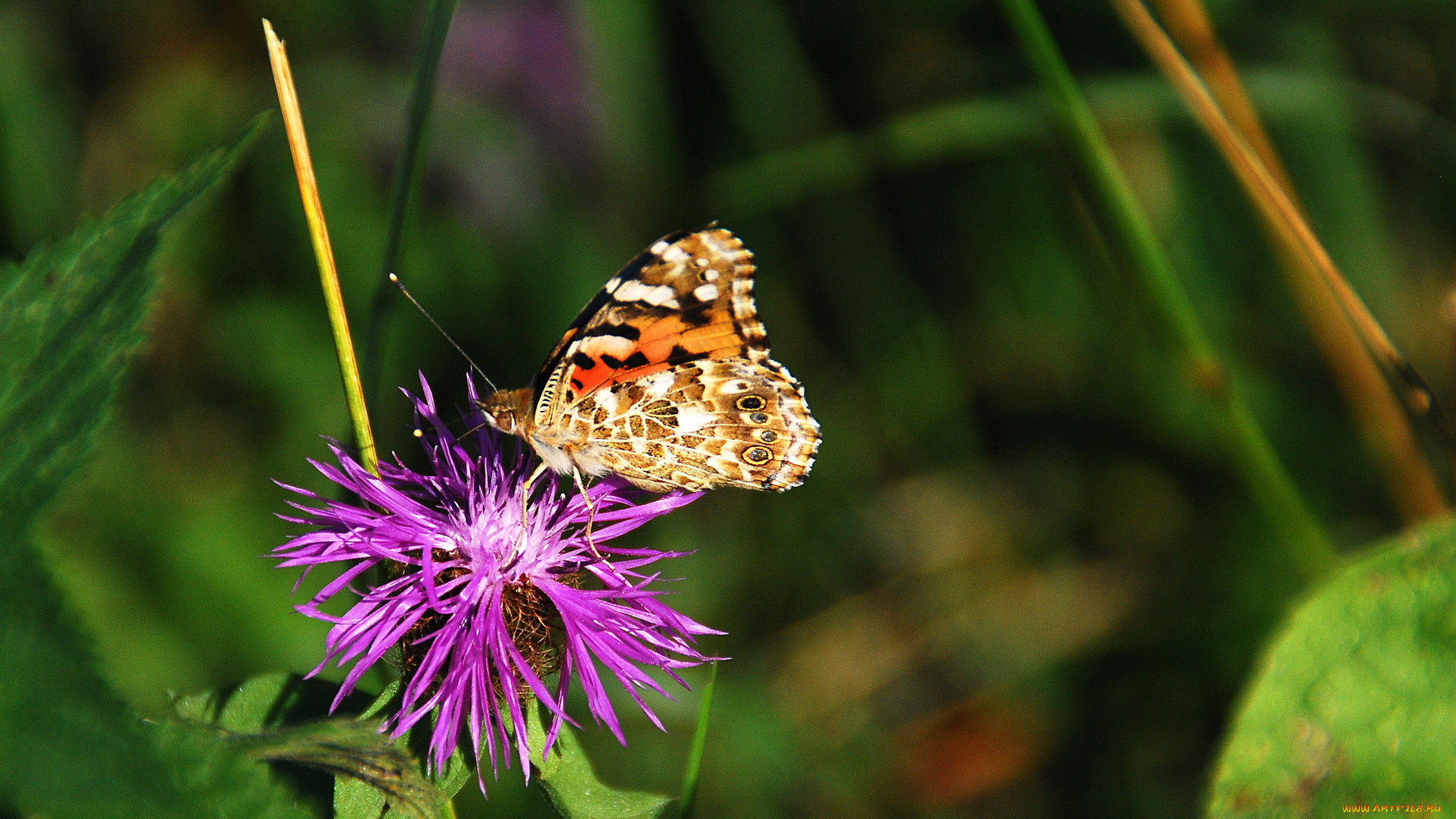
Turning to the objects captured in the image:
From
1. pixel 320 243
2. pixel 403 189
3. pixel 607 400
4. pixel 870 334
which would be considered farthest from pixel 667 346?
pixel 870 334

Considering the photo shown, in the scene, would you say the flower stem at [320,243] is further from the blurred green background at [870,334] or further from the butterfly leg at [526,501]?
the blurred green background at [870,334]

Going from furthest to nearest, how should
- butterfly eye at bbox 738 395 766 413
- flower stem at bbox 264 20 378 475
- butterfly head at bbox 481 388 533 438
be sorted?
butterfly eye at bbox 738 395 766 413 < butterfly head at bbox 481 388 533 438 < flower stem at bbox 264 20 378 475

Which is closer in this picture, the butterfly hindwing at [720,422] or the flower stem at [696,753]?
the flower stem at [696,753]

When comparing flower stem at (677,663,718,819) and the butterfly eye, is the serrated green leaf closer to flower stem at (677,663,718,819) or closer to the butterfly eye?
flower stem at (677,663,718,819)

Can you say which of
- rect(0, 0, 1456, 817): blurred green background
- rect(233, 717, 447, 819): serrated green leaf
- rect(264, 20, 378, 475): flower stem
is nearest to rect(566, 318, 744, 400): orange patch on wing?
rect(264, 20, 378, 475): flower stem

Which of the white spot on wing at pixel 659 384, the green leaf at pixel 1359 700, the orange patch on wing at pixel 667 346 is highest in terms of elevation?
the orange patch on wing at pixel 667 346

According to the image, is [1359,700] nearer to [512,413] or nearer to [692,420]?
[692,420]

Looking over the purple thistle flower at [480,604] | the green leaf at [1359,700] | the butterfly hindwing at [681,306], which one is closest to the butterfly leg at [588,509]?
the purple thistle flower at [480,604]

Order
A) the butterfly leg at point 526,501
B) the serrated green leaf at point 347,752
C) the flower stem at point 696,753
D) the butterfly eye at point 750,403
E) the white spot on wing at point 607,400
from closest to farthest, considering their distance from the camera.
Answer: the serrated green leaf at point 347,752 → the flower stem at point 696,753 → the butterfly leg at point 526,501 → the white spot on wing at point 607,400 → the butterfly eye at point 750,403
